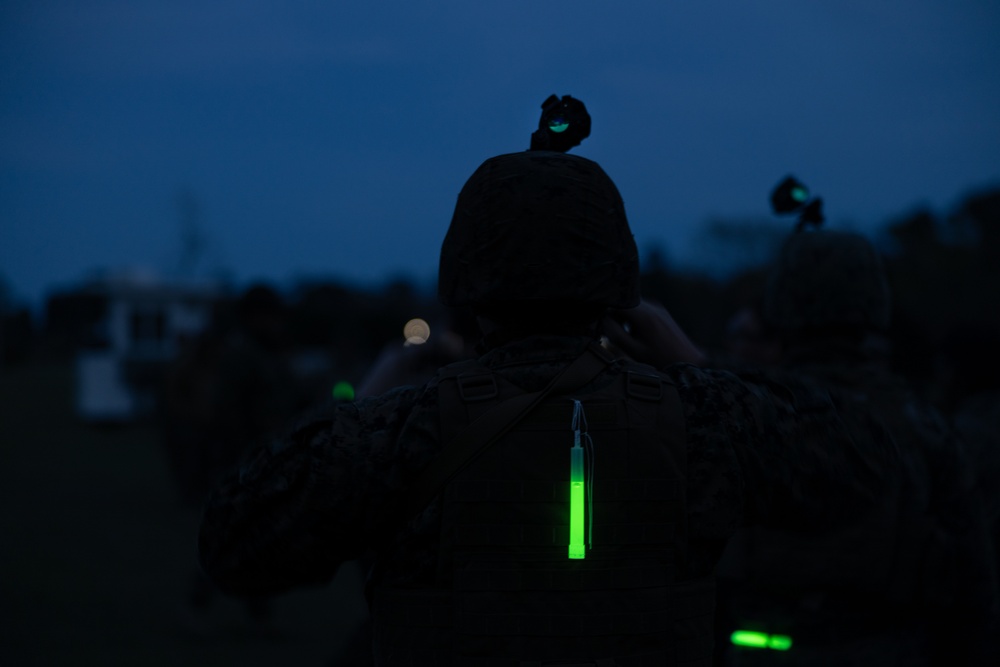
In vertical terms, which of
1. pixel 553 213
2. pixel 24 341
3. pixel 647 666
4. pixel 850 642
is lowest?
pixel 24 341

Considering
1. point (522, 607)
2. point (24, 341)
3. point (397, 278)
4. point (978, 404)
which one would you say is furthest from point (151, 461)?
point (24, 341)

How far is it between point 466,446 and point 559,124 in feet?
2.64

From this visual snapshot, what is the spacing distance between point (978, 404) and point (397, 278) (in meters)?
58.2

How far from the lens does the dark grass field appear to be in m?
6.71

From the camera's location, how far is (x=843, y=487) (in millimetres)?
2141

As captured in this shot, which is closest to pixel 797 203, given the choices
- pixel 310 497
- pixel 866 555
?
pixel 866 555

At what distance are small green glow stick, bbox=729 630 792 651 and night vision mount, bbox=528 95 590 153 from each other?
172 centimetres

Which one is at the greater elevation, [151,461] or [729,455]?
[729,455]

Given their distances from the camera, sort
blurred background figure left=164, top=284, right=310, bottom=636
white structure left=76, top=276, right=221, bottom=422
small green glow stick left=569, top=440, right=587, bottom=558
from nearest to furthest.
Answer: small green glow stick left=569, top=440, right=587, bottom=558 < blurred background figure left=164, top=284, right=310, bottom=636 < white structure left=76, top=276, right=221, bottom=422

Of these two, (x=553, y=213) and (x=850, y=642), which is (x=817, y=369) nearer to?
(x=850, y=642)

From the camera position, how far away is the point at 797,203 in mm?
3633

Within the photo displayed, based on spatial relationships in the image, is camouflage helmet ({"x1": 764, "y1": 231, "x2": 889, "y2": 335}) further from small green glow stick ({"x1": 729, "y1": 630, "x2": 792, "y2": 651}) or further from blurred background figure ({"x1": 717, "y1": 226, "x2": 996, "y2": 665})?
small green glow stick ({"x1": 729, "y1": 630, "x2": 792, "y2": 651})

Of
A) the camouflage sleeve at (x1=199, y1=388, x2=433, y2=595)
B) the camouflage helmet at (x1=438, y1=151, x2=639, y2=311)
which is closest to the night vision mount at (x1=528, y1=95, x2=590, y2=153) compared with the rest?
the camouflage helmet at (x1=438, y1=151, x2=639, y2=311)

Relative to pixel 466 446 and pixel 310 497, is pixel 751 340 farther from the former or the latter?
pixel 310 497
